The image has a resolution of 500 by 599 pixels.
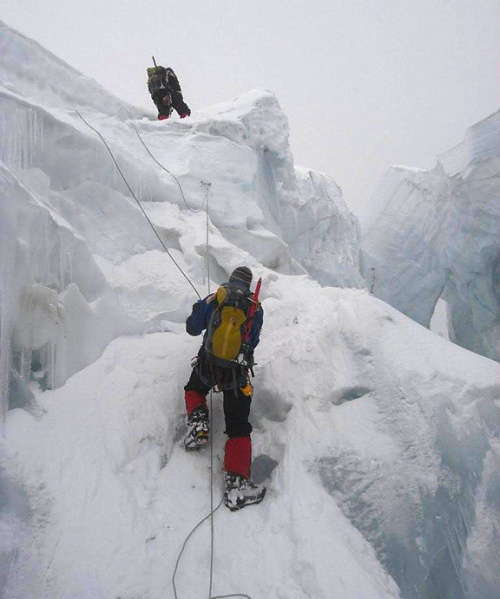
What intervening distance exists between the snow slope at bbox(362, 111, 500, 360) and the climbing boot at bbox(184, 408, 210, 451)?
1082 centimetres

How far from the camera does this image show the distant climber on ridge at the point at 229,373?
2.62 meters

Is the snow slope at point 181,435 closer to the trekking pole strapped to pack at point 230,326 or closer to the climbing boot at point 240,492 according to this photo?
the climbing boot at point 240,492

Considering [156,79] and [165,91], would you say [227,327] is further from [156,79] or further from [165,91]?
[156,79]

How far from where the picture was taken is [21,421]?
236 centimetres

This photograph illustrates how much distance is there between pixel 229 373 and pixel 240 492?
2.83 feet

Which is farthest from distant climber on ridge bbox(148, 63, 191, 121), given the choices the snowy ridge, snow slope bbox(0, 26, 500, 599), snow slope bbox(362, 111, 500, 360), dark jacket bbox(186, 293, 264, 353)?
snow slope bbox(362, 111, 500, 360)

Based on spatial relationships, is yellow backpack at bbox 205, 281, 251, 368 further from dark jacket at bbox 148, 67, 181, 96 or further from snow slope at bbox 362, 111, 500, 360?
snow slope at bbox 362, 111, 500, 360

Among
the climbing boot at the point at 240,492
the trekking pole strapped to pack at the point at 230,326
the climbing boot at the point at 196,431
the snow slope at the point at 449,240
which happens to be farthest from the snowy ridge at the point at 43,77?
the snow slope at the point at 449,240

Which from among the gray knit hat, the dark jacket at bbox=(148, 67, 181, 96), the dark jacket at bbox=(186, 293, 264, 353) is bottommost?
the dark jacket at bbox=(186, 293, 264, 353)

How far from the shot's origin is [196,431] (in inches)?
107

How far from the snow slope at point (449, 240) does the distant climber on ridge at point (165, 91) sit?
8406 mm

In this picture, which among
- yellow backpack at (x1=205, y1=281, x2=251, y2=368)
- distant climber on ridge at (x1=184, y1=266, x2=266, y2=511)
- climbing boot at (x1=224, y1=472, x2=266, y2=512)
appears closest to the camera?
climbing boot at (x1=224, y1=472, x2=266, y2=512)

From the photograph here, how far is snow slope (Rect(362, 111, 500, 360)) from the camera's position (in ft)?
33.2

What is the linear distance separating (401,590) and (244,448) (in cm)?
125
